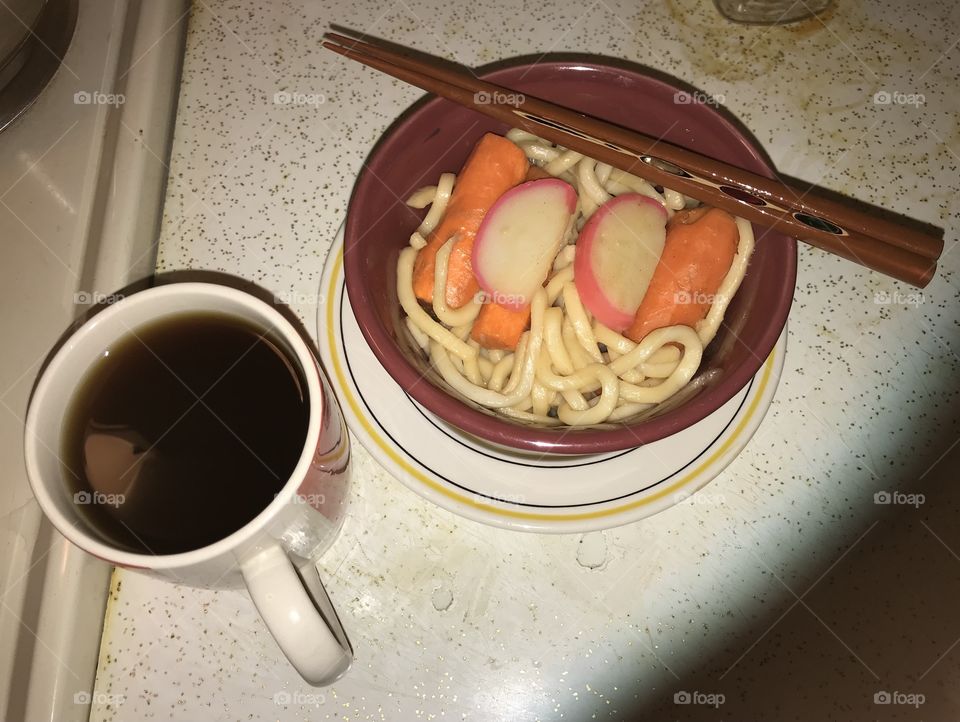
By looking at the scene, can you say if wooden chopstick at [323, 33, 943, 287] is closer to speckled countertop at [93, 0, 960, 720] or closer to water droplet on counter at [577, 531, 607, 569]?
speckled countertop at [93, 0, 960, 720]

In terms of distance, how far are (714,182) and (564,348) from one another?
0.98 ft

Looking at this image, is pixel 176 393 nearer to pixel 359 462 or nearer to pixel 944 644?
pixel 359 462

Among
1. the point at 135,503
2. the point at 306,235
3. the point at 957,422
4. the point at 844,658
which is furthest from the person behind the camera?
the point at 306,235

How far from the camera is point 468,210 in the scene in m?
0.94

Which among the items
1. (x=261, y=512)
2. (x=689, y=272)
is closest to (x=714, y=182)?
(x=689, y=272)

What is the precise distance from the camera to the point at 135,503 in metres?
0.79

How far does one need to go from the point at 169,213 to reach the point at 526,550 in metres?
0.86

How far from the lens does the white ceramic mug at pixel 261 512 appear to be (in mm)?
667

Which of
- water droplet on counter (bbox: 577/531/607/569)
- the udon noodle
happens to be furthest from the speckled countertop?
the udon noodle

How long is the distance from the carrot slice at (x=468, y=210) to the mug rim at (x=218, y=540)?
0.86ft

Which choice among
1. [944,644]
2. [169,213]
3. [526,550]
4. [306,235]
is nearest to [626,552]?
[526,550]

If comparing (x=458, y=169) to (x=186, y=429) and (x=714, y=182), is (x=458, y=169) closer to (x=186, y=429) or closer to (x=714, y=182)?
(x=714, y=182)

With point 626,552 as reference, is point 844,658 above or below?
below

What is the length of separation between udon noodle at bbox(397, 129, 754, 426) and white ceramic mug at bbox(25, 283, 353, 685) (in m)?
0.22
